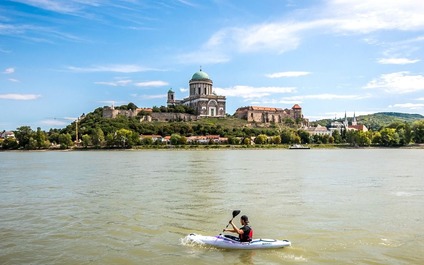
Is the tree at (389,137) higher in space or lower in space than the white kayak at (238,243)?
higher

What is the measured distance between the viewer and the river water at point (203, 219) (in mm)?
13992

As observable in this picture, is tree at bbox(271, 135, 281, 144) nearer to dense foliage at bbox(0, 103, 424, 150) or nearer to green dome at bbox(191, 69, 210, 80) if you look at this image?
dense foliage at bbox(0, 103, 424, 150)

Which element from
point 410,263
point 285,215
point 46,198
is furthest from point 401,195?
point 46,198

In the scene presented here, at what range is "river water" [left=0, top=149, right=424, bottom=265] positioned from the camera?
1399 cm

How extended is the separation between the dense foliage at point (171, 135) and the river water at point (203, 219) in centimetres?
7571

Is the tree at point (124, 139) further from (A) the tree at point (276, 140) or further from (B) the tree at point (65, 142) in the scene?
(A) the tree at point (276, 140)

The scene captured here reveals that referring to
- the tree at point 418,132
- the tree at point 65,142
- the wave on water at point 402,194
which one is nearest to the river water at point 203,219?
the wave on water at point 402,194

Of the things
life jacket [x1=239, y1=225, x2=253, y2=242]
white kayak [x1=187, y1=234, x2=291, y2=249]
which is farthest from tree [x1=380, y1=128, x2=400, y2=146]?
life jacket [x1=239, y1=225, x2=253, y2=242]

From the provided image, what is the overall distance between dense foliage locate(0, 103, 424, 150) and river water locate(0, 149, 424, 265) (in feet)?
248

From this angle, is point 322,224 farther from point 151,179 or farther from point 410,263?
point 151,179

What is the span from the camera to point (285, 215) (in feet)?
65.6

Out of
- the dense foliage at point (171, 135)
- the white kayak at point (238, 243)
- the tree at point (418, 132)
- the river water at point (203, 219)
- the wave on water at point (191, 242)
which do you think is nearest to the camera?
the river water at point (203, 219)

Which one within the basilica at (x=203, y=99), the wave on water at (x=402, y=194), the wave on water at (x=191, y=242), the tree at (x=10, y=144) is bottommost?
the wave on water at (x=191, y=242)

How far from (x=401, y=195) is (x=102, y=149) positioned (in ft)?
296
